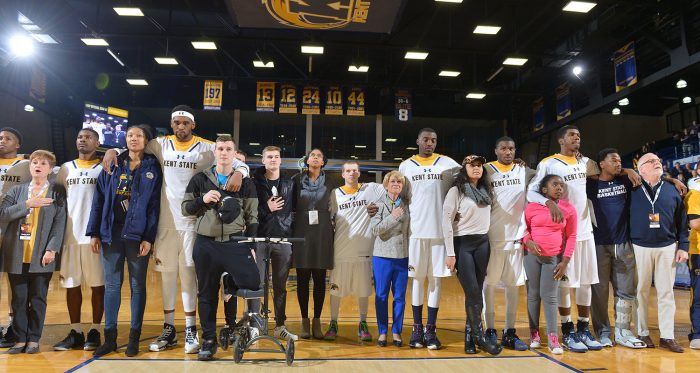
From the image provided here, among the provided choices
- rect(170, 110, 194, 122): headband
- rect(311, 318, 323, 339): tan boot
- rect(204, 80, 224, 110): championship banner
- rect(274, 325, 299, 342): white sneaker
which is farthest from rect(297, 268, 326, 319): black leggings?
rect(204, 80, 224, 110): championship banner

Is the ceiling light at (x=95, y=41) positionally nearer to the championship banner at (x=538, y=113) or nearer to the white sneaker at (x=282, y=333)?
the white sneaker at (x=282, y=333)

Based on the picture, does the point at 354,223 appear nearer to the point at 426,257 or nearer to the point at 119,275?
the point at 426,257

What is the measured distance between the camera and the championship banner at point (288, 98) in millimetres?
15141

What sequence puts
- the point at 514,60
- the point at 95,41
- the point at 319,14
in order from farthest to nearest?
the point at 514,60, the point at 95,41, the point at 319,14

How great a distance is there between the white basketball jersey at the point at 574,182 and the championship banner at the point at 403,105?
11.1m

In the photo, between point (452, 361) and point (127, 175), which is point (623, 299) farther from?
point (127, 175)

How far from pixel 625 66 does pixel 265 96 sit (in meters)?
10.1

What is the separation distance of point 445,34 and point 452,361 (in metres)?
11.5

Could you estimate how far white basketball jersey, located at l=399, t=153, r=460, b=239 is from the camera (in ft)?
13.9

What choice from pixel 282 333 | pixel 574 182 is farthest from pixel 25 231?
pixel 574 182

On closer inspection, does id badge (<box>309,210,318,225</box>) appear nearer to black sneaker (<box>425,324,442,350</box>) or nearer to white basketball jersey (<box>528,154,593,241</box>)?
black sneaker (<box>425,324,442,350</box>)

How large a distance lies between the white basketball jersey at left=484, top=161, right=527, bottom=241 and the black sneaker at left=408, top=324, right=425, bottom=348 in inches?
41.1

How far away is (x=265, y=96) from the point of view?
14867 mm

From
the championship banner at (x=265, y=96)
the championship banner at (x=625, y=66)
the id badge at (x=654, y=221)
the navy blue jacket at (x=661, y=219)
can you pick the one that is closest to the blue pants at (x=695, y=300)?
the navy blue jacket at (x=661, y=219)
